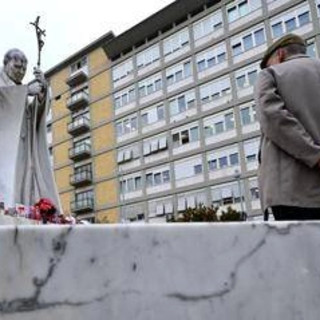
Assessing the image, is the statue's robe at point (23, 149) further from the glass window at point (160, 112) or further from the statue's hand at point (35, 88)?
the glass window at point (160, 112)

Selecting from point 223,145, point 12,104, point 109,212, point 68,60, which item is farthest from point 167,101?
point 12,104

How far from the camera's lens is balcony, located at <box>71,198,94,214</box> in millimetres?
46312

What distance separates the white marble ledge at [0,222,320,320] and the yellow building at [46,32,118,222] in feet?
140

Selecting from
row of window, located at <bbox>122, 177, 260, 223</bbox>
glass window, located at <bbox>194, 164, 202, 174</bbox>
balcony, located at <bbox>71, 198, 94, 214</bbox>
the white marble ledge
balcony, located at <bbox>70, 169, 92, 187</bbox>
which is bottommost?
the white marble ledge

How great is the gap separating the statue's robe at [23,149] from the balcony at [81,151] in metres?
41.6

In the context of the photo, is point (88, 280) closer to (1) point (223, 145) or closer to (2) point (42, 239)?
(2) point (42, 239)

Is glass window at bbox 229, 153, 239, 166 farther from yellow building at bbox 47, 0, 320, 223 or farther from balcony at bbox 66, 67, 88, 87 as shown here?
balcony at bbox 66, 67, 88, 87

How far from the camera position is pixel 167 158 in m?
40.6

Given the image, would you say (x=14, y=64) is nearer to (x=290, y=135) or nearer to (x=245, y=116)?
(x=290, y=135)

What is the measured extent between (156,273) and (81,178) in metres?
46.4

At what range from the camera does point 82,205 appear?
4703 centimetres

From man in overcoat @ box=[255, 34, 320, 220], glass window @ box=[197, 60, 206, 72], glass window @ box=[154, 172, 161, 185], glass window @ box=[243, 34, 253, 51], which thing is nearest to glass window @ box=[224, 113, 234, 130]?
glass window @ box=[197, 60, 206, 72]

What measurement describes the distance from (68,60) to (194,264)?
166 ft

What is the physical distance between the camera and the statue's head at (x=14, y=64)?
5.41m
